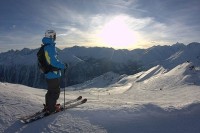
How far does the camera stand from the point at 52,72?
10.7 meters

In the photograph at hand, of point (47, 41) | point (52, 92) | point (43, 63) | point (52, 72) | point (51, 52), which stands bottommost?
point (52, 92)

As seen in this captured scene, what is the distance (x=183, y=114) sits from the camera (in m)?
10.2

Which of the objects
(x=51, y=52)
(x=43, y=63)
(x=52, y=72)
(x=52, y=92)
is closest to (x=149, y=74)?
(x=52, y=92)

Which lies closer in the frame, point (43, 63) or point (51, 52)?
point (51, 52)

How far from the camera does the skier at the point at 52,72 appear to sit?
10.4 m

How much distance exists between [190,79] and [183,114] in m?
18.7

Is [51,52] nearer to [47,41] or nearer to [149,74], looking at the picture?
[47,41]

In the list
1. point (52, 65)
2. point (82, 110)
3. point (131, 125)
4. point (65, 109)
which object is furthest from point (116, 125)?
point (52, 65)

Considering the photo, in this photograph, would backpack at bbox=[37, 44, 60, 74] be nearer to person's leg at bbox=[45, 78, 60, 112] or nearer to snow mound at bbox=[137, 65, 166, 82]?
person's leg at bbox=[45, 78, 60, 112]

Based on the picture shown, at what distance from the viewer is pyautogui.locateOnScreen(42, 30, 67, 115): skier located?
1036 cm

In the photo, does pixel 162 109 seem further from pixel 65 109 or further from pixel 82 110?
pixel 65 109

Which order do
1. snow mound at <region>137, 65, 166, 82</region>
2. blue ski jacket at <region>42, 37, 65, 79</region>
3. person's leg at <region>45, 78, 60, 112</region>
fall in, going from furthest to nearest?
snow mound at <region>137, 65, 166, 82</region> → person's leg at <region>45, 78, 60, 112</region> → blue ski jacket at <region>42, 37, 65, 79</region>

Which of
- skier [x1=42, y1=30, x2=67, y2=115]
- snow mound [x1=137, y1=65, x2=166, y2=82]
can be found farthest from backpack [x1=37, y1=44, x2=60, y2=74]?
snow mound [x1=137, y1=65, x2=166, y2=82]

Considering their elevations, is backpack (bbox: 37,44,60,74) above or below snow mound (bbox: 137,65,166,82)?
above
